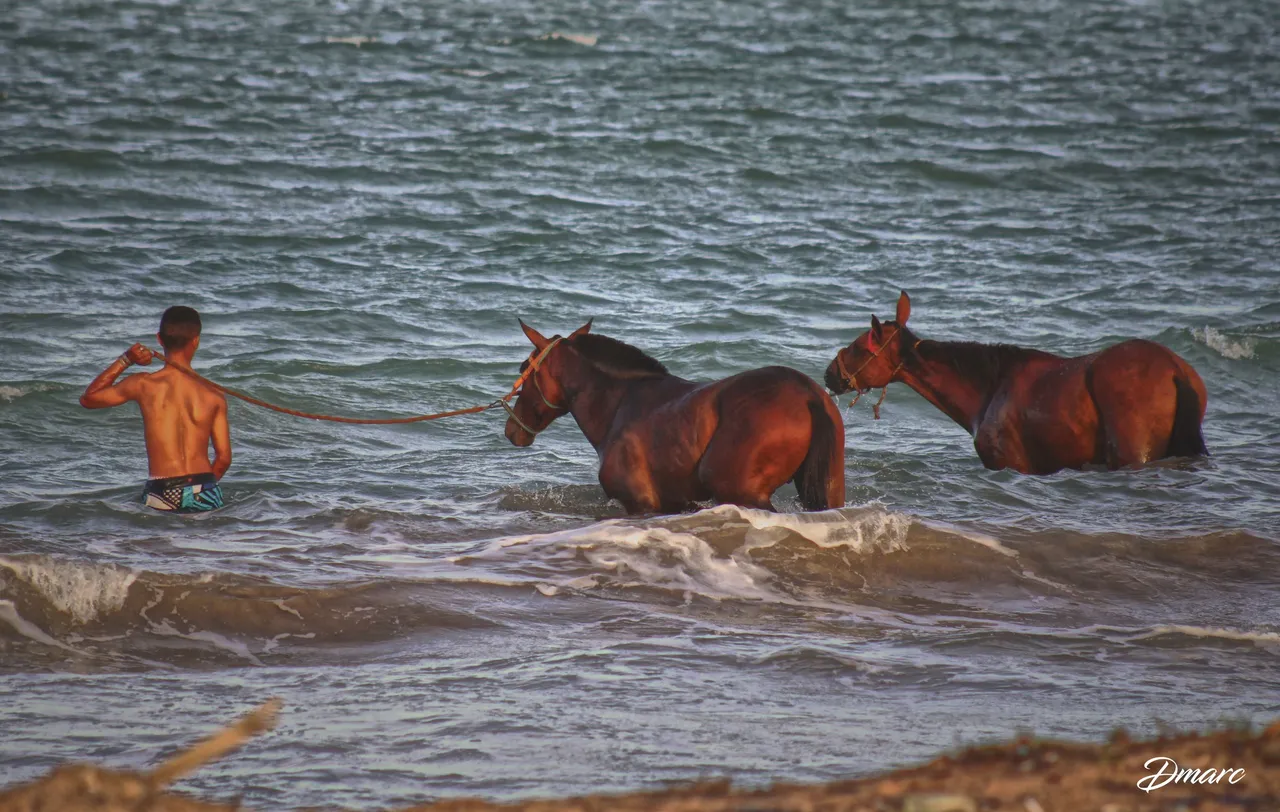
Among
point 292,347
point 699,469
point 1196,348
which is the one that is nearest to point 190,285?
point 292,347

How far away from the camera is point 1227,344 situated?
580 inches

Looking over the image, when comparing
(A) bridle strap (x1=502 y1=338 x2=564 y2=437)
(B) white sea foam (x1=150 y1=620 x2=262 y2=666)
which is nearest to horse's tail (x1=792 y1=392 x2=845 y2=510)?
(A) bridle strap (x1=502 y1=338 x2=564 y2=437)

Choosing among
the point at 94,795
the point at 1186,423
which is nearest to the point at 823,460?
the point at 1186,423

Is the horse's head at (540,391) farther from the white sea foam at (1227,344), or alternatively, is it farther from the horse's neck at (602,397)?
the white sea foam at (1227,344)

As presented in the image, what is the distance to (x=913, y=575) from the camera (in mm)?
7504

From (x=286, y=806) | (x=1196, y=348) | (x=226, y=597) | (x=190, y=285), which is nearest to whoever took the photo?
(x=286, y=806)

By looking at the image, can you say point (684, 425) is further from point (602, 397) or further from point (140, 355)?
point (140, 355)

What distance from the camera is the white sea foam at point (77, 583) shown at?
21.3 feet

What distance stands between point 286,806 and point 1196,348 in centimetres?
1253

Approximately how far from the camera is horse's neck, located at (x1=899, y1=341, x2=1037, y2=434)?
9.80 metres

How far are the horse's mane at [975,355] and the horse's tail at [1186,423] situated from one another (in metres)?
0.94

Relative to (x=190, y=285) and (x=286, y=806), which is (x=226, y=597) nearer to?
(x=286, y=806)

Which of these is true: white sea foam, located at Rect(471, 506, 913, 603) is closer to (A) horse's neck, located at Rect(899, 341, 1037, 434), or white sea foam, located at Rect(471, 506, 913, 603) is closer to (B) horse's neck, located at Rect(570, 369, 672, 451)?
(B) horse's neck, located at Rect(570, 369, 672, 451)

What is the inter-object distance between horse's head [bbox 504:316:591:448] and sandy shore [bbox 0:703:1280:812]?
5.36m
